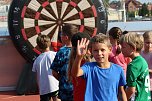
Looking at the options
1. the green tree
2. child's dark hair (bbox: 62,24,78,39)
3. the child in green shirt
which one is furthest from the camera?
the green tree

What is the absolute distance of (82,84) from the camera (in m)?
2.85

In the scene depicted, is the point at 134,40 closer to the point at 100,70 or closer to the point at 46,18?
the point at 100,70

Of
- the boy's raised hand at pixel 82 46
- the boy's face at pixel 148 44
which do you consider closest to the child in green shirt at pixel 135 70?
the boy's raised hand at pixel 82 46

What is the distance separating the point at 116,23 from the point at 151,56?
501cm

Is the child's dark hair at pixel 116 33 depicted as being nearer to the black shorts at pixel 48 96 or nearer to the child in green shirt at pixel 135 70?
the black shorts at pixel 48 96

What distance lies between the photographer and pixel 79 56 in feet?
8.07

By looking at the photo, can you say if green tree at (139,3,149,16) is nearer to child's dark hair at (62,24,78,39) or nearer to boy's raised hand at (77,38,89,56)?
child's dark hair at (62,24,78,39)

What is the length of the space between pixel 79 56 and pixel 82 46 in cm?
8

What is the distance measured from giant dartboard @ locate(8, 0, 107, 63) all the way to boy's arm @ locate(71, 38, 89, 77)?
5048 millimetres

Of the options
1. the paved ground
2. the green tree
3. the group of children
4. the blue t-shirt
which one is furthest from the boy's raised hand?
the green tree

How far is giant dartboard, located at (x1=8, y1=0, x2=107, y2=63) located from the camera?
7.52 metres

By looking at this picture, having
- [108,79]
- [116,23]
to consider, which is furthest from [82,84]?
[116,23]

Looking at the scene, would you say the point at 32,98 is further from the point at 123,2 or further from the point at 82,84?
the point at 82,84

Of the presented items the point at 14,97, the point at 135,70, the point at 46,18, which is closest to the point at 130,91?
the point at 135,70
